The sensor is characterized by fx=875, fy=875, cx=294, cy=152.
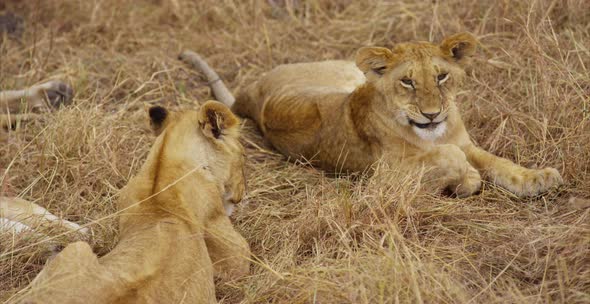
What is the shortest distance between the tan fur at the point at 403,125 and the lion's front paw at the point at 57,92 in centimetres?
143

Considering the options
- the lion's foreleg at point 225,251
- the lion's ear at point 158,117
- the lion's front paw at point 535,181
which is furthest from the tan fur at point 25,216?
the lion's front paw at point 535,181

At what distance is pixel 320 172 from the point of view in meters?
4.57

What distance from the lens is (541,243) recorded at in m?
3.37

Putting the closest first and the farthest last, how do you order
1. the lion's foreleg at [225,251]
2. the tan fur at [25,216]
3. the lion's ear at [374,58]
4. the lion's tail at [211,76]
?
the lion's foreleg at [225,251]
the tan fur at [25,216]
the lion's ear at [374,58]
the lion's tail at [211,76]

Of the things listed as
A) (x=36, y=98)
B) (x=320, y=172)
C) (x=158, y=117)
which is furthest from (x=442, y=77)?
(x=36, y=98)

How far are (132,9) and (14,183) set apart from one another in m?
2.85

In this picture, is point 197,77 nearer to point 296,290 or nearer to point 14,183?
point 14,183

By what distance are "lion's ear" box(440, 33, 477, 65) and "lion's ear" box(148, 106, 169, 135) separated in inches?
53.3

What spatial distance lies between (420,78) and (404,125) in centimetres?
30

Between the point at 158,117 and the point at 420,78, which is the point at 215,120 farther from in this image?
the point at 420,78

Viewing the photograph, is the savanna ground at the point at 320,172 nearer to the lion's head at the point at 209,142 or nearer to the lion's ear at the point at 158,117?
the lion's head at the point at 209,142

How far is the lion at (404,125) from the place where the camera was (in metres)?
4.04

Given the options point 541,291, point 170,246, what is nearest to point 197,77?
point 170,246

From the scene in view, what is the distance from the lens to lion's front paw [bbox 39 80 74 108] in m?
5.38
